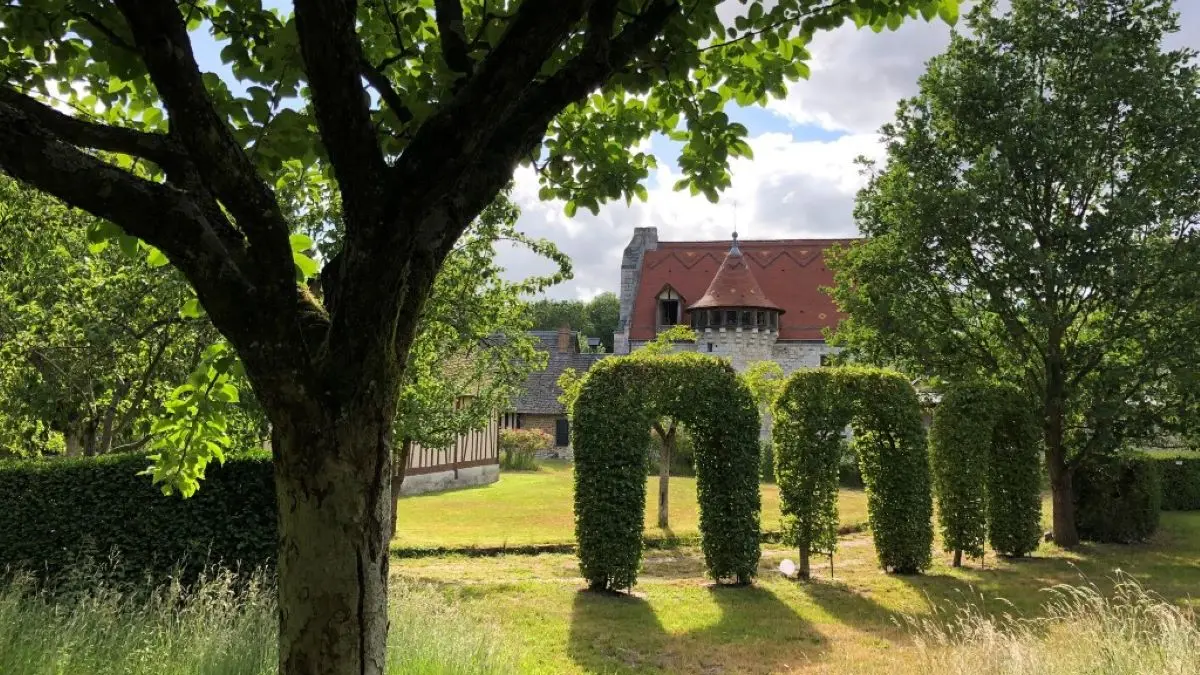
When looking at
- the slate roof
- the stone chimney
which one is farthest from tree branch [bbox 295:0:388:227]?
the stone chimney

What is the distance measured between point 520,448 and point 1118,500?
24934mm

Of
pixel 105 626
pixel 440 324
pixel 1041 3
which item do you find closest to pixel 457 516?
pixel 440 324

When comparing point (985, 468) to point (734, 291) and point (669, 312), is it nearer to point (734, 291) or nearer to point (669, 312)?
point (734, 291)

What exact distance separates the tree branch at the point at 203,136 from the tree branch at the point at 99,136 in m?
0.06

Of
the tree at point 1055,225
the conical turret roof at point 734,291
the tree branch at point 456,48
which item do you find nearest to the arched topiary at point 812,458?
the tree at point 1055,225

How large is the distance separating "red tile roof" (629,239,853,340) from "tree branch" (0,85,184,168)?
3762cm

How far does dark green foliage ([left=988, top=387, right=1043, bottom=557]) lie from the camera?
1430 cm

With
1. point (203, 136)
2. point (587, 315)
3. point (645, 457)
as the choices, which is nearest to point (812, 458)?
point (645, 457)

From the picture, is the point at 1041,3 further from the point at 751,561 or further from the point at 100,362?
the point at 100,362

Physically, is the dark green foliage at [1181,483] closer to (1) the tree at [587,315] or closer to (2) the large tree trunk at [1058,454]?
(2) the large tree trunk at [1058,454]

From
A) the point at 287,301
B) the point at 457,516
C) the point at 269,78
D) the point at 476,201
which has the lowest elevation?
the point at 457,516

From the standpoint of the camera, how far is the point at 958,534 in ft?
43.3

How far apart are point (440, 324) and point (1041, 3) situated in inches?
497

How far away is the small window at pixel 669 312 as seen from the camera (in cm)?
4084
